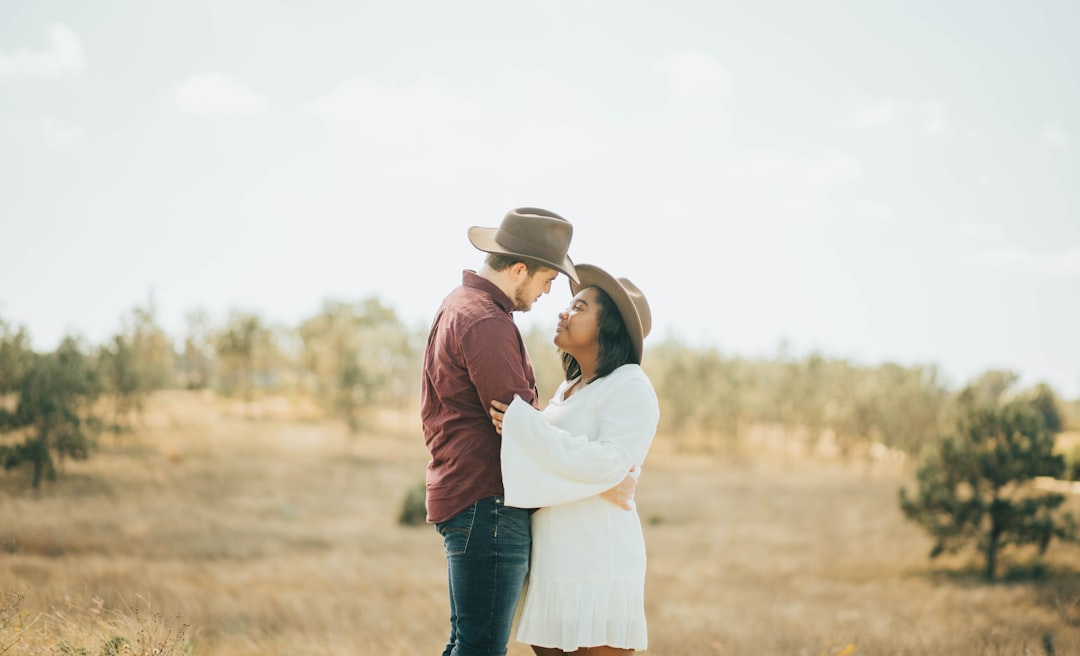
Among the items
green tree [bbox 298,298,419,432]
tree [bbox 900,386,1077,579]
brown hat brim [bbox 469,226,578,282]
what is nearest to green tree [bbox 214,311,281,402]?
green tree [bbox 298,298,419,432]

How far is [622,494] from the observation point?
139 inches

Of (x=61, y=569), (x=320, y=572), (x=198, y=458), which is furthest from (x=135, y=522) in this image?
(x=198, y=458)

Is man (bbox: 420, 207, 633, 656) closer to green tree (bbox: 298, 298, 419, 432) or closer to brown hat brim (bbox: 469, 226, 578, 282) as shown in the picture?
brown hat brim (bbox: 469, 226, 578, 282)

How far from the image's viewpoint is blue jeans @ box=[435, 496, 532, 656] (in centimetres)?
336

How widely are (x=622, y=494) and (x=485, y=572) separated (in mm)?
674

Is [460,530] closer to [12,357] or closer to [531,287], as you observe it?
[531,287]

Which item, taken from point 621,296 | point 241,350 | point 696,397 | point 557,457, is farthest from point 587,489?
point 696,397

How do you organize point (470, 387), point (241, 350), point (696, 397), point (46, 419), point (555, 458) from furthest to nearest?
point (696, 397) < point (241, 350) < point (46, 419) < point (470, 387) < point (555, 458)

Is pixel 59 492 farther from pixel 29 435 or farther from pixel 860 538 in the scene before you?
pixel 860 538

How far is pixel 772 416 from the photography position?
52.7 meters

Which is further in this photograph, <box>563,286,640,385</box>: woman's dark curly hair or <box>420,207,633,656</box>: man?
<box>563,286,640,385</box>: woman's dark curly hair

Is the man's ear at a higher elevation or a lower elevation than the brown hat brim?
lower

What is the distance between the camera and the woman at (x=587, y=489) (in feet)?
10.7

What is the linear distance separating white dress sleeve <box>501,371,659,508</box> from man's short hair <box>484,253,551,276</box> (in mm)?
653
